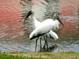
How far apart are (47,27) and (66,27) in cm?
342

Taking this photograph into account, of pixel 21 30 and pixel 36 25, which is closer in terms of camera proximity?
pixel 36 25

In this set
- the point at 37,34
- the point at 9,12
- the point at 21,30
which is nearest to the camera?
the point at 37,34

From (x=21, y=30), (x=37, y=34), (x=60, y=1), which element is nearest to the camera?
(x=37, y=34)

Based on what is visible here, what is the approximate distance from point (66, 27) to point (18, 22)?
1911 millimetres

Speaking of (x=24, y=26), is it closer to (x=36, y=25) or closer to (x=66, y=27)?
(x=66, y=27)

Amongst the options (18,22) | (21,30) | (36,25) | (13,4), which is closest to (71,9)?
(13,4)

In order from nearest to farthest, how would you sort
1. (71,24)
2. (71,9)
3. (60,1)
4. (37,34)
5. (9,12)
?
1. (37,34)
2. (71,24)
3. (9,12)
4. (71,9)
5. (60,1)

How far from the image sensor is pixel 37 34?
453 inches

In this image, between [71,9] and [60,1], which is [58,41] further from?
[60,1]

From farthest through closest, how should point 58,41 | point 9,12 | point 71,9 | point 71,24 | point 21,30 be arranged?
1. point 71,9
2. point 9,12
3. point 71,24
4. point 21,30
5. point 58,41

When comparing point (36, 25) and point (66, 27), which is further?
point (66, 27)

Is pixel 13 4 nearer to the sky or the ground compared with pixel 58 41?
nearer to the sky

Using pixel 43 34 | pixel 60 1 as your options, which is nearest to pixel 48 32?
pixel 43 34

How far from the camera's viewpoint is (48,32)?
39.0ft
